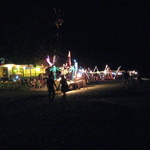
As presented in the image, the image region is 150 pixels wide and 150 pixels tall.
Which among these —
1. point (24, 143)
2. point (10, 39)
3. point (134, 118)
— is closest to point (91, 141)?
point (24, 143)

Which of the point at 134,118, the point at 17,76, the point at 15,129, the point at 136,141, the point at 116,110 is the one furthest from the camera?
the point at 17,76

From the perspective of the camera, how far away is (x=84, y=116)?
8.07 meters

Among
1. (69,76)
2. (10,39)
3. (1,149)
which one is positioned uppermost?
(10,39)

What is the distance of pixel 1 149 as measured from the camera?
17.3ft

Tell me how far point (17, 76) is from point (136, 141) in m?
22.9

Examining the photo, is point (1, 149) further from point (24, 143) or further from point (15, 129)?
point (15, 129)

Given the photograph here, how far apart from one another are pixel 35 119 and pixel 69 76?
19291mm

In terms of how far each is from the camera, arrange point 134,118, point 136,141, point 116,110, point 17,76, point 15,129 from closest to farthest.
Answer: point 136,141 < point 15,129 < point 134,118 < point 116,110 < point 17,76

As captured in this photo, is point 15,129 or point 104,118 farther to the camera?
point 104,118

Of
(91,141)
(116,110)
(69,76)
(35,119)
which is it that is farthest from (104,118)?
(69,76)

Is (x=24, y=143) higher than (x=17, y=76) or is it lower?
lower

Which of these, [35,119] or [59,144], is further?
[35,119]

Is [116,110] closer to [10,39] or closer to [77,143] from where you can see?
[77,143]

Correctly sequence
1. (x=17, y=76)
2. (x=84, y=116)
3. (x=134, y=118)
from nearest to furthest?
1. (x=134, y=118)
2. (x=84, y=116)
3. (x=17, y=76)
